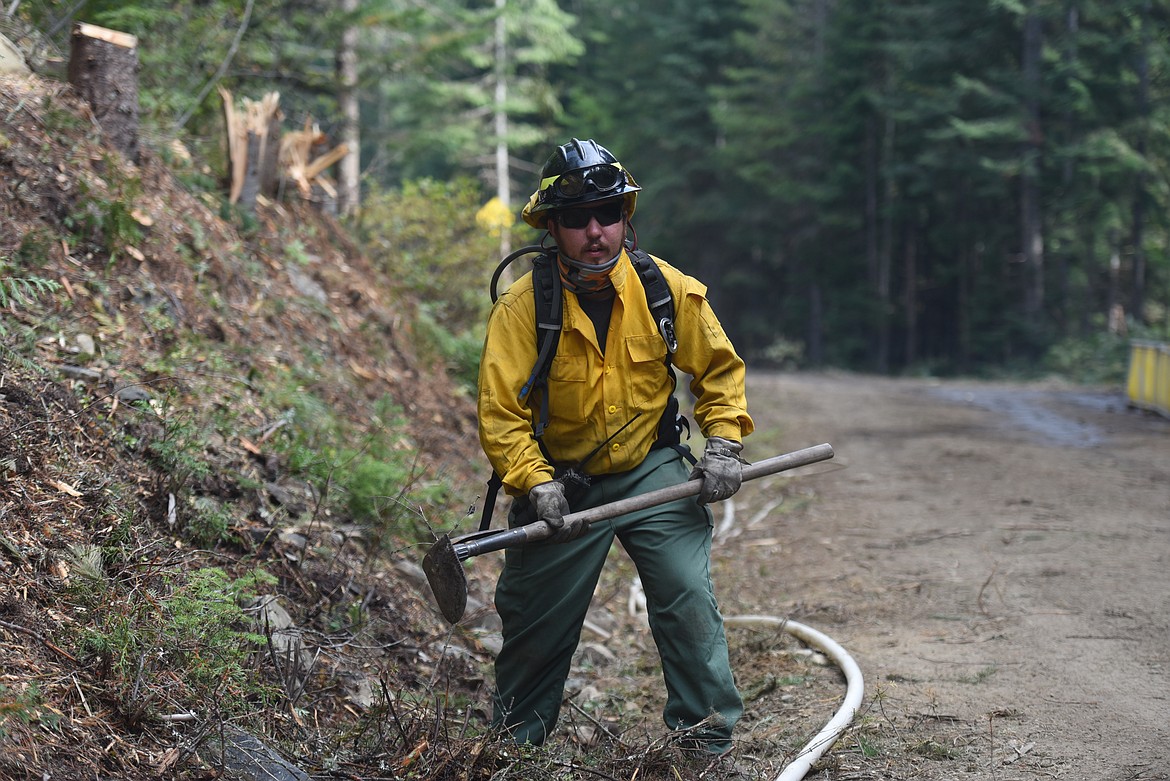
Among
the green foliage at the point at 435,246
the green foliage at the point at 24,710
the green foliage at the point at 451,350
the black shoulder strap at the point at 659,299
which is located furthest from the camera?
the green foliage at the point at 435,246

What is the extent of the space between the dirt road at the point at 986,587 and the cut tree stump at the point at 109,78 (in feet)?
17.6

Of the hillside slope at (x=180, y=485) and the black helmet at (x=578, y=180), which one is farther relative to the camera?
the black helmet at (x=578, y=180)

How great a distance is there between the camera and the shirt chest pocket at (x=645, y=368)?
3982mm

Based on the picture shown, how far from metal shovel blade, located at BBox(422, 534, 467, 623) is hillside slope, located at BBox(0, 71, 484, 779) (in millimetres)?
365

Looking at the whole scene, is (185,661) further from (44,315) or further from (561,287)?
(44,315)

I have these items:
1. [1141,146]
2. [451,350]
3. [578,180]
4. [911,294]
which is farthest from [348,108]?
[911,294]

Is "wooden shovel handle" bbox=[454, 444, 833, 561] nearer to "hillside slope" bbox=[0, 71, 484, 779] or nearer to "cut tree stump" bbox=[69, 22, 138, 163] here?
"hillside slope" bbox=[0, 71, 484, 779]

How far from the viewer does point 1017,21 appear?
2675cm

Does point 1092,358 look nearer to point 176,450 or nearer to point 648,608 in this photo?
point 648,608

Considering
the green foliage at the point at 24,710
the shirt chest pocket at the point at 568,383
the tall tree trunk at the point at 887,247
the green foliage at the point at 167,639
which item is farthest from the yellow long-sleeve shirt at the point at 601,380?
the tall tree trunk at the point at 887,247

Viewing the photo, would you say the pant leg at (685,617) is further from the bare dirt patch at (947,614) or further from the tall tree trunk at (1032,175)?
the tall tree trunk at (1032,175)

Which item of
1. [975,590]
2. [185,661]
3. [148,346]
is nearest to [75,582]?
[185,661]

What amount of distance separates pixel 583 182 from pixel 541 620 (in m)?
1.76

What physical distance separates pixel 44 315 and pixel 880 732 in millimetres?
4556
